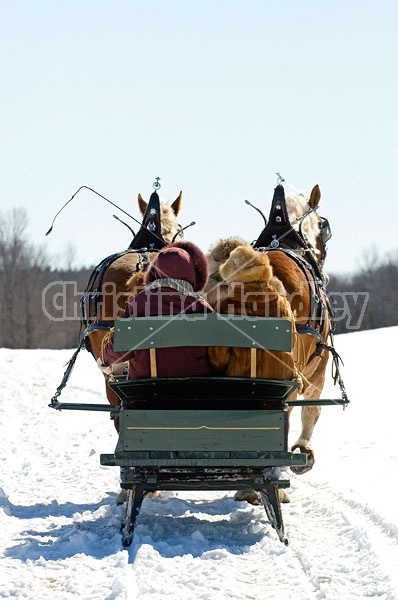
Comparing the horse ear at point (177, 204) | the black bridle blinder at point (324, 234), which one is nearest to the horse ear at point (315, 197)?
the black bridle blinder at point (324, 234)

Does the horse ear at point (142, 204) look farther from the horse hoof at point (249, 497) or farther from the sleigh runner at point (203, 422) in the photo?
the sleigh runner at point (203, 422)

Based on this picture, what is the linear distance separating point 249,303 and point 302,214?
3.42 metres

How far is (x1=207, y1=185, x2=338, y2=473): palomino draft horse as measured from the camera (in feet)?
21.1

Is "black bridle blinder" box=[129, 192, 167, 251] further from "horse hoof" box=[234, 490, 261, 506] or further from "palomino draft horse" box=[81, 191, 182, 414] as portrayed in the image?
"horse hoof" box=[234, 490, 261, 506]

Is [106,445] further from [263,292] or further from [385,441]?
[263,292]

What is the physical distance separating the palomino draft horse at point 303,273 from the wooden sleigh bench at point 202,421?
0.58m

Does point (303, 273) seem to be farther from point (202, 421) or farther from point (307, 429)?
point (202, 421)

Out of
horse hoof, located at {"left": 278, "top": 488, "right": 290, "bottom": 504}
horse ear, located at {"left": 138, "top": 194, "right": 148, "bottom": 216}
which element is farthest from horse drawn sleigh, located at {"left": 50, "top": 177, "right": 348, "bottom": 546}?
horse ear, located at {"left": 138, "top": 194, "right": 148, "bottom": 216}

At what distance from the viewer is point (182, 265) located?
16.7 feet

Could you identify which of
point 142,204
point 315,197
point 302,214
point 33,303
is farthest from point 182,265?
point 33,303

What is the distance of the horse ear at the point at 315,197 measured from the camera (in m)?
8.70

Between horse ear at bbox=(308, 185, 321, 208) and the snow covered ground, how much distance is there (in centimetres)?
249

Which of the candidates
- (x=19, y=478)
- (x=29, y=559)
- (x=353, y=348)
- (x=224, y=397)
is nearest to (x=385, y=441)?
(x=19, y=478)

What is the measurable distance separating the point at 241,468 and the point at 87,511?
1.30 meters
